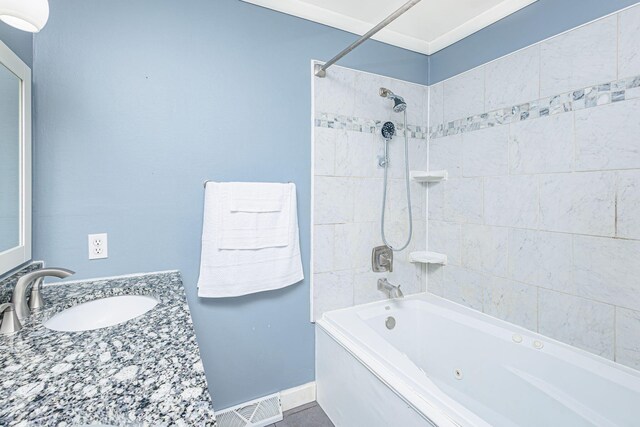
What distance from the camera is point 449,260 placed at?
209cm

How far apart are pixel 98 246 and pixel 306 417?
57.2 inches

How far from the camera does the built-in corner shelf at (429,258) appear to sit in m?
2.08

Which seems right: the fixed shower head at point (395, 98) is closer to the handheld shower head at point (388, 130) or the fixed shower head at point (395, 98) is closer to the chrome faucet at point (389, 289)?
the handheld shower head at point (388, 130)

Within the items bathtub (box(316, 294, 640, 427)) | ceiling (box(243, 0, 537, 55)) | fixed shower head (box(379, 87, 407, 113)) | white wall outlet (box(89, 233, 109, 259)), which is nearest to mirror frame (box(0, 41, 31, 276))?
white wall outlet (box(89, 233, 109, 259))

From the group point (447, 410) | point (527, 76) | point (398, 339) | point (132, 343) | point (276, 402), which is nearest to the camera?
point (132, 343)

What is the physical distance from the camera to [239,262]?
159 cm

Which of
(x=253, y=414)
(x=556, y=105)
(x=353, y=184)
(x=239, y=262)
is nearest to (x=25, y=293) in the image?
(x=239, y=262)

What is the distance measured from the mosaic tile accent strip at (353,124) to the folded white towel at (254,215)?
477 mm

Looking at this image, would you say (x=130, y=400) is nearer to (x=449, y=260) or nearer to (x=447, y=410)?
(x=447, y=410)

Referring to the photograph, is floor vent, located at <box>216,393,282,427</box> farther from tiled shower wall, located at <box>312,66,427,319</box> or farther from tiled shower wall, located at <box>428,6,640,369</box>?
tiled shower wall, located at <box>428,6,640,369</box>

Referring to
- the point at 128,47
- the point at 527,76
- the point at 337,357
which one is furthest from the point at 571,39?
the point at 128,47

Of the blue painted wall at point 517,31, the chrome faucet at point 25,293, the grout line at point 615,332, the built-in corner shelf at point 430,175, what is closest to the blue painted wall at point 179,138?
the chrome faucet at point 25,293

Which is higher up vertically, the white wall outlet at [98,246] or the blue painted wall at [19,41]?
the blue painted wall at [19,41]

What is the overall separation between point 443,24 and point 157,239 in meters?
2.17
